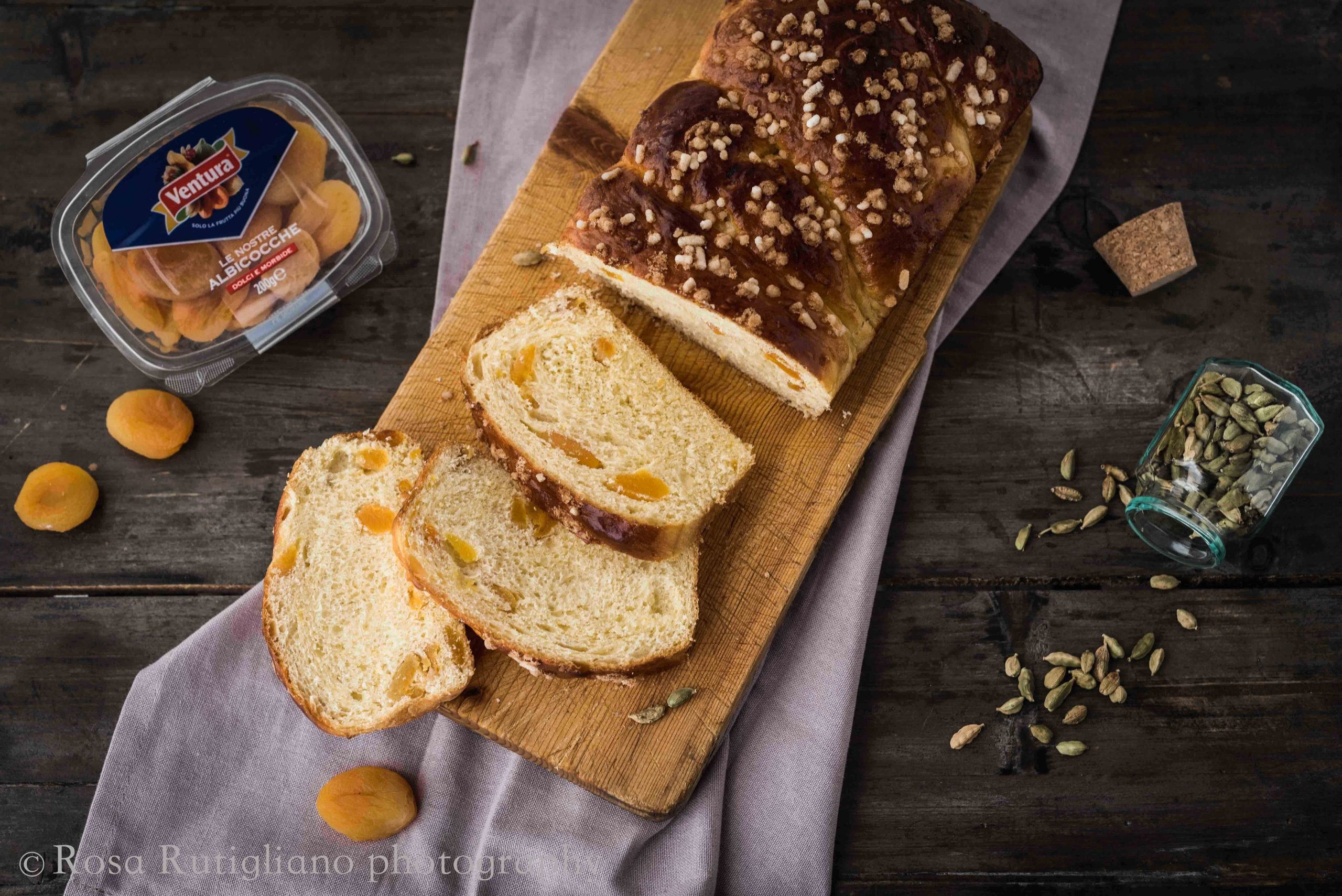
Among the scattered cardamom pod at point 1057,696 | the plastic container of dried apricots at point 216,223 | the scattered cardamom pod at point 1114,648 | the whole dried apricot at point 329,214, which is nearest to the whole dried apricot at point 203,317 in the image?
the plastic container of dried apricots at point 216,223

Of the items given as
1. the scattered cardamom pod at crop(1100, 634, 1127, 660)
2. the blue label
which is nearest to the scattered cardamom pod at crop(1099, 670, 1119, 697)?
the scattered cardamom pod at crop(1100, 634, 1127, 660)

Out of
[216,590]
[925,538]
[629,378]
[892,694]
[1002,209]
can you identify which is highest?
[1002,209]

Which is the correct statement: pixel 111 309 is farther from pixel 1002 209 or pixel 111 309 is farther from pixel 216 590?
pixel 1002 209

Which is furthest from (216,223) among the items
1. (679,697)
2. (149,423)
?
(679,697)

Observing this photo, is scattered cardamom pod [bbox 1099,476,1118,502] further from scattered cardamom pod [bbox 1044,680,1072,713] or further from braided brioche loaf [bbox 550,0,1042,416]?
braided brioche loaf [bbox 550,0,1042,416]

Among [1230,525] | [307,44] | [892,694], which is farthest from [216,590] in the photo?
[1230,525]

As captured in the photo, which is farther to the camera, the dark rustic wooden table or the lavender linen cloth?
the dark rustic wooden table
